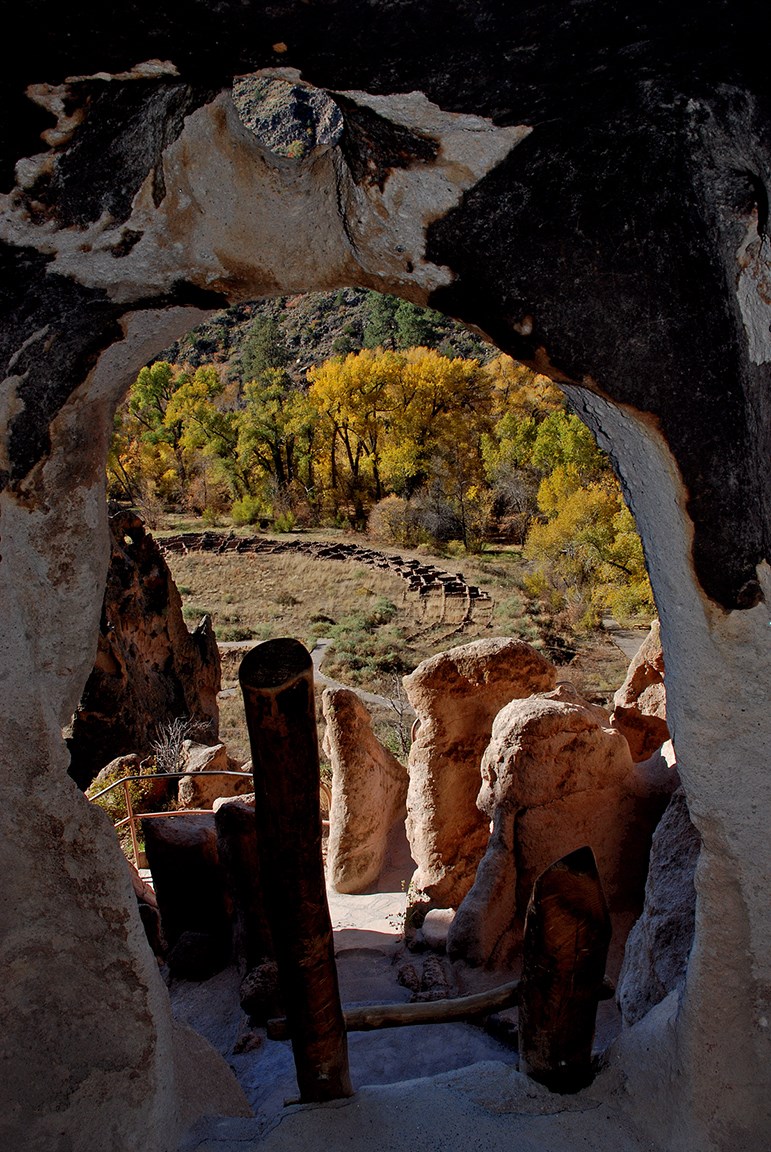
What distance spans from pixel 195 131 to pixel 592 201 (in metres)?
1.09

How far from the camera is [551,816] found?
5.12 metres

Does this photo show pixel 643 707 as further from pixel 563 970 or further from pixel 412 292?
pixel 412 292

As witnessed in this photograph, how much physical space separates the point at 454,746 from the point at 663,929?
3.29 metres

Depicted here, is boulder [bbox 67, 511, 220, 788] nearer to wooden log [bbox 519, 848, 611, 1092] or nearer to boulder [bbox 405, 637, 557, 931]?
boulder [bbox 405, 637, 557, 931]

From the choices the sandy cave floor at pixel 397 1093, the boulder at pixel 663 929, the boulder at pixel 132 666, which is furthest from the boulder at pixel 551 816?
the boulder at pixel 132 666

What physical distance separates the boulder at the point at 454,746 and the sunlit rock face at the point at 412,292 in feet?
12.5

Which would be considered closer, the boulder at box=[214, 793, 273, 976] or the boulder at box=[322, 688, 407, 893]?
the boulder at box=[214, 793, 273, 976]

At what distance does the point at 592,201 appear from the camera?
2.08 metres

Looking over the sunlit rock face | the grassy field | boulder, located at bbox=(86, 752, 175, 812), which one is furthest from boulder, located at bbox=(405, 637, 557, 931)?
the grassy field

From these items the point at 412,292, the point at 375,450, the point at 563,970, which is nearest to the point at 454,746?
the point at 563,970

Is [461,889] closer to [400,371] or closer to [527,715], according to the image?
[527,715]

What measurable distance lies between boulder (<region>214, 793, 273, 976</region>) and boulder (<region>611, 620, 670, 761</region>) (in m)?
3.43

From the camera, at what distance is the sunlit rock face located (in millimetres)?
1912

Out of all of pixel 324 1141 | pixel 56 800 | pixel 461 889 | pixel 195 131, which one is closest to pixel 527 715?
pixel 461 889
